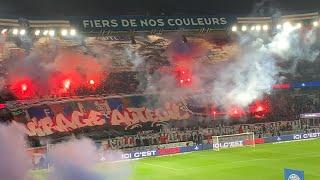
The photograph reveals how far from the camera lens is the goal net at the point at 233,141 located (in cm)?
4534

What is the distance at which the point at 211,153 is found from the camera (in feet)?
139

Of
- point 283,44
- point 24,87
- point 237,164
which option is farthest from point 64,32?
point 283,44

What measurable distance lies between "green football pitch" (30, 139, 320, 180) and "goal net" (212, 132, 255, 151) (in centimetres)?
136

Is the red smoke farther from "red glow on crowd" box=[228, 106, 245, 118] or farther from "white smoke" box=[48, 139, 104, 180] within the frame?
"white smoke" box=[48, 139, 104, 180]

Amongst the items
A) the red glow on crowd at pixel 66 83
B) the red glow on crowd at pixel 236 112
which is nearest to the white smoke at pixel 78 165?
the red glow on crowd at pixel 66 83

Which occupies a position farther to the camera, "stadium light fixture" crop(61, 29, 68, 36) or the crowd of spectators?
"stadium light fixture" crop(61, 29, 68, 36)

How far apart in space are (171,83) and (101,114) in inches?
303

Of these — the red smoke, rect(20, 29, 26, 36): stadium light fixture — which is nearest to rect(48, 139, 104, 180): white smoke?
rect(20, 29, 26, 36): stadium light fixture

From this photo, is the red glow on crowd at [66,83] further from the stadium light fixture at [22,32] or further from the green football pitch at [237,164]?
the green football pitch at [237,164]

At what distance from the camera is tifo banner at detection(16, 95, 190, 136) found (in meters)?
46.0

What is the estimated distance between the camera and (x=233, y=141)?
151 feet

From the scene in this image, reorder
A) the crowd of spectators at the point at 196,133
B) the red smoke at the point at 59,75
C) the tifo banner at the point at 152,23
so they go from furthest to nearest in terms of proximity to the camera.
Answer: the tifo banner at the point at 152,23, the crowd of spectators at the point at 196,133, the red smoke at the point at 59,75

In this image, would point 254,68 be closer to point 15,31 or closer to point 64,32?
point 64,32

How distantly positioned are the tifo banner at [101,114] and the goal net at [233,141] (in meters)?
7.31
